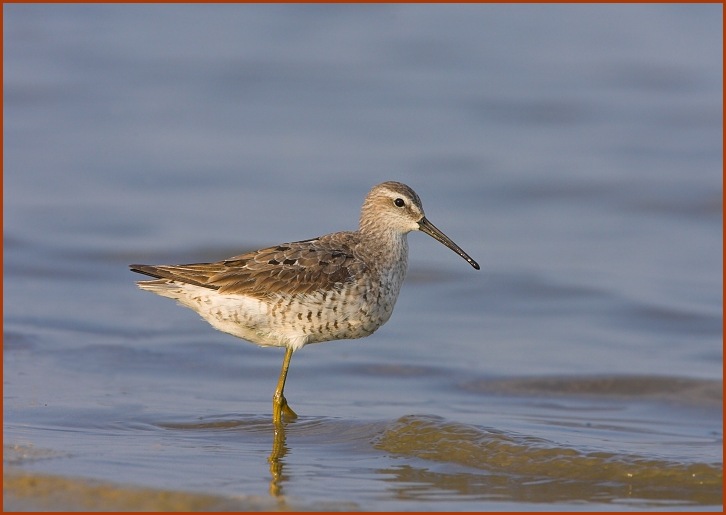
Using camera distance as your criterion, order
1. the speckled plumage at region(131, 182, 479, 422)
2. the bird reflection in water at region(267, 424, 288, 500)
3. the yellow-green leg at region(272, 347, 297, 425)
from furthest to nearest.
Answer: the yellow-green leg at region(272, 347, 297, 425) → the speckled plumage at region(131, 182, 479, 422) → the bird reflection in water at region(267, 424, 288, 500)

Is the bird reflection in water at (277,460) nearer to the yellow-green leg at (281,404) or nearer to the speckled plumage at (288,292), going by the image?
the yellow-green leg at (281,404)

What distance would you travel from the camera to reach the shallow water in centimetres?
770

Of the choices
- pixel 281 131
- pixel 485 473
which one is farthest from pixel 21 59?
pixel 485 473

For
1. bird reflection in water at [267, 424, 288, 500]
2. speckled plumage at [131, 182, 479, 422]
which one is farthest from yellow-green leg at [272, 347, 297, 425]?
bird reflection in water at [267, 424, 288, 500]

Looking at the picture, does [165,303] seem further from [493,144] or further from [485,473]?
[493,144]

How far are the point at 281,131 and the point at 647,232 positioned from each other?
5593mm

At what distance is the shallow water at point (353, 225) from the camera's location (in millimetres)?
7699

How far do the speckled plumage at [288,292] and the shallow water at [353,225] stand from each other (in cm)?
69

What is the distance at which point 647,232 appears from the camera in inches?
603

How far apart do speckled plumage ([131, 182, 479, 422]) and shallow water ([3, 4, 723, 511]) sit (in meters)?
0.69

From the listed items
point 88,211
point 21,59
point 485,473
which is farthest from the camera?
point 21,59

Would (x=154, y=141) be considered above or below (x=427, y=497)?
above

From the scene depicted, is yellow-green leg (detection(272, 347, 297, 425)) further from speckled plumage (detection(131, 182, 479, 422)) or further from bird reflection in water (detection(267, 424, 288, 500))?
bird reflection in water (detection(267, 424, 288, 500))

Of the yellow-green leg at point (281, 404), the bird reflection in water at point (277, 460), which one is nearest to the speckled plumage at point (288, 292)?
the yellow-green leg at point (281, 404)
